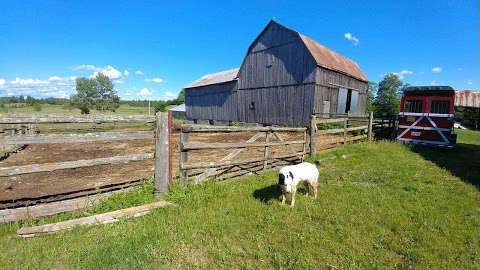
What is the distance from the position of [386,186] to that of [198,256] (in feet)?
15.8

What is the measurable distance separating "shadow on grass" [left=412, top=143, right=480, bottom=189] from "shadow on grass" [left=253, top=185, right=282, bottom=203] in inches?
185

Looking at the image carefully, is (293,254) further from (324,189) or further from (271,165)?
(271,165)

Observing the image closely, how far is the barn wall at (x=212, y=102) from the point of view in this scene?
28.0m

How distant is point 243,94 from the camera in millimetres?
25828

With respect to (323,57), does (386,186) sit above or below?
below

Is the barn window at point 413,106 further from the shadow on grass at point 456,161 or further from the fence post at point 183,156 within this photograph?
the fence post at point 183,156

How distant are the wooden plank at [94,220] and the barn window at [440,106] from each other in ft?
39.4

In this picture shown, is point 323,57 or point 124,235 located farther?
point 323,57

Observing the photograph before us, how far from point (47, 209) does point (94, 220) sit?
0.82 meters

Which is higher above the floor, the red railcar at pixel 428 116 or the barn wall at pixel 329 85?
the barn wall at pixel 329 85

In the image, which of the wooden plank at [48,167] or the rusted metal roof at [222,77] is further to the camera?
the rusted metal roof at [222,77]

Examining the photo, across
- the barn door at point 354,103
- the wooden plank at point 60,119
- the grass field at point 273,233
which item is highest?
the barn door at point 354,103


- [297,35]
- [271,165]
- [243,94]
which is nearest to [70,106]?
[243,94]

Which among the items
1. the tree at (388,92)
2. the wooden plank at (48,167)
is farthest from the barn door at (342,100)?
the tree at (388,92)
